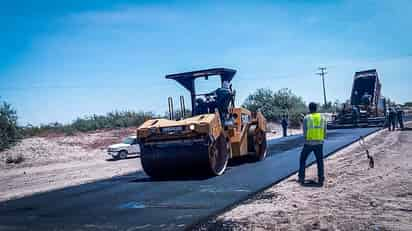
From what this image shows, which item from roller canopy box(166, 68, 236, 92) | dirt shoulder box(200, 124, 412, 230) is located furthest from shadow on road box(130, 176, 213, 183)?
roller canopy box(166, 68, 236, 92)

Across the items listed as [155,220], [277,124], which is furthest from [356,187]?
[277,124]

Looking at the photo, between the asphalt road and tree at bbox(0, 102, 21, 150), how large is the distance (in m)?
16.4

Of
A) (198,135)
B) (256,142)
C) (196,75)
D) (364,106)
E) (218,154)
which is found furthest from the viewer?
(364,106)

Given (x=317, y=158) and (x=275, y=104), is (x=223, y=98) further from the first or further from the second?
(x=275, y=104)

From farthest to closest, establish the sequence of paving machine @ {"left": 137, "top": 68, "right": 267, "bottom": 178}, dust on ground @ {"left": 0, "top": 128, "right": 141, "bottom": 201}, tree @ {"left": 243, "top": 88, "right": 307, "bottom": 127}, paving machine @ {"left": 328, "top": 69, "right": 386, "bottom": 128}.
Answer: tree @ {"left": 243, "top": 88, "right": 307, "bottom": 127}, paving machine @ {"left": 328, "top": 69, "right": 386, "bottom": 128}, dust on ground @ {"left": 0, "top": 128, "right": 141, "bottom": 201}, paving machine @ {"left": 137, "top": 68, "right": 267, "bottom": 178}

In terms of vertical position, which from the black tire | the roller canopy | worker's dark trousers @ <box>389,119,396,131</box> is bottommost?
the black tire

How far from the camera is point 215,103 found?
44.9 ft

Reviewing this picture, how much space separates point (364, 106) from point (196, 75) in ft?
72.6

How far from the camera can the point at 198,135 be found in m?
11.5

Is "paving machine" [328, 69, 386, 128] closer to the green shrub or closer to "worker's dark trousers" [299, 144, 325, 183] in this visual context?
the green shrub

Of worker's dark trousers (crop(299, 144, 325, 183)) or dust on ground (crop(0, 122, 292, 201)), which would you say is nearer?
worker's dark trousers (crop(299, 144, 325, 183))

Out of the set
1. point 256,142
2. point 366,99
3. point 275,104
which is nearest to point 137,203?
point 256,142

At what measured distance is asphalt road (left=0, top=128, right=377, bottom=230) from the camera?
7141 mm

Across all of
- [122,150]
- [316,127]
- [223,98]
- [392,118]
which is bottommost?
[122,150]
